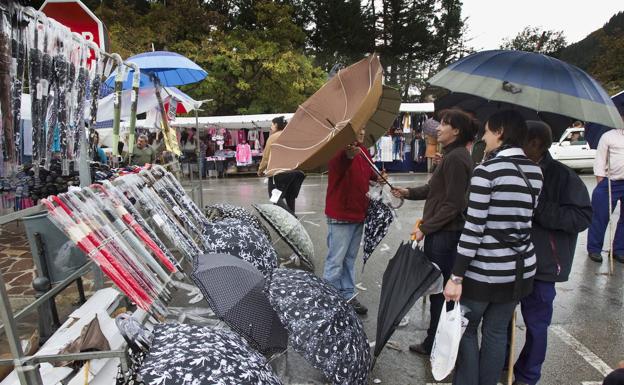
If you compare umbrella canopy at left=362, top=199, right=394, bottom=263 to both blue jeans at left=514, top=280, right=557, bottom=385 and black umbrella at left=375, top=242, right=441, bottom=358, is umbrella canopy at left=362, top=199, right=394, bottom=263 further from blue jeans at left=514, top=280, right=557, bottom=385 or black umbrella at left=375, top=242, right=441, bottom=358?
blue jeans at left=514, top=280, right=557, bottom=385

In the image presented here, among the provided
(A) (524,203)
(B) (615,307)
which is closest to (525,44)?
(B) (615,307)

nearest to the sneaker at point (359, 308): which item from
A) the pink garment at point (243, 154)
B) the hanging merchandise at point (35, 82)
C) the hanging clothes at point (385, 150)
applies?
the hanging merchandise at point (35, 82)

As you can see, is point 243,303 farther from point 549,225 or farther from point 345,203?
point 549,225

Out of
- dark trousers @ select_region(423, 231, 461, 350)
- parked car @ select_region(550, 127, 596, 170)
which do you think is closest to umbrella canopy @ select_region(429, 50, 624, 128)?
dark trousers @ select_region(423, 231, 461, 350)

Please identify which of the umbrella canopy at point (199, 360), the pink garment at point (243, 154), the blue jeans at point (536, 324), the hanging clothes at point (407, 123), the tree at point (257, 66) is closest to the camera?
the umbrella canopy at point (199, 360)

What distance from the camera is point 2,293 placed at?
167cm

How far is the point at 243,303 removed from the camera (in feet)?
7.18

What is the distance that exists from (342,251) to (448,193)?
1.26 metres

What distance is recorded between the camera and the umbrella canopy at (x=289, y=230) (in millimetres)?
4562

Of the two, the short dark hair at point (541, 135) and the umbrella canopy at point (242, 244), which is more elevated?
the short dark hair at point (541, 135)

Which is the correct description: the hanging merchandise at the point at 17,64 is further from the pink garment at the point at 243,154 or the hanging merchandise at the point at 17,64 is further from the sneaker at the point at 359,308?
the pink garment at the point at 243,154

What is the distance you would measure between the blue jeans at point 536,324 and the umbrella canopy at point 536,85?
1164 mm

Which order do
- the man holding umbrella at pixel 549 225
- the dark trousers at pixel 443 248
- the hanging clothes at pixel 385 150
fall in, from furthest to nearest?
the hanging clothes at pixel 385 150
the dark trousers at pixel 443 248
the man holding umbrella at pixel 549 225

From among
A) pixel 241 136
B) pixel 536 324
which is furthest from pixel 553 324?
pixel 241 136
